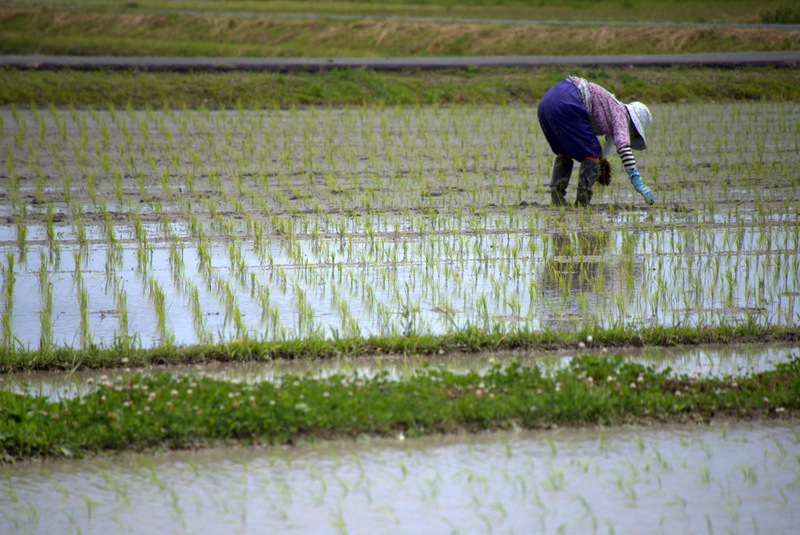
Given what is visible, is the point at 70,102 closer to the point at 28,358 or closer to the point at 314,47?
the point at 314,47

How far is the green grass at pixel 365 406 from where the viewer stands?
12.3ft

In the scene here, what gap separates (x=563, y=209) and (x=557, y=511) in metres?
5.69

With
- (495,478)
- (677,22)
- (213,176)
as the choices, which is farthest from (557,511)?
(677,22)

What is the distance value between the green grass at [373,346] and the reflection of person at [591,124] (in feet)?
10.2

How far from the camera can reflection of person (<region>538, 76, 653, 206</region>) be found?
7.97 meters

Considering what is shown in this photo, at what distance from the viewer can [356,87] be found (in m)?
17.4

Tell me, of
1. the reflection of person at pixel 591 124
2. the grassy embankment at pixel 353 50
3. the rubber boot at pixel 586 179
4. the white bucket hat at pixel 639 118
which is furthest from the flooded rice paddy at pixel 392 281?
the grassy embankment at pixel 353 50

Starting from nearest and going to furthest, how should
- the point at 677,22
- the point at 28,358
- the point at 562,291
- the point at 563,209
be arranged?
the point at 28,358 → the point at 562,291 → the point at 563,209 → the point at 677,22

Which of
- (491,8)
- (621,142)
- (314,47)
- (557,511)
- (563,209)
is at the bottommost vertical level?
(557,511)

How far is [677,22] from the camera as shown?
26062mm

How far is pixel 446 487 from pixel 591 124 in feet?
18.6

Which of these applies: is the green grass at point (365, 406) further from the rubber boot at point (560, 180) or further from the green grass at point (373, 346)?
the rubber boot at point (560, 180)

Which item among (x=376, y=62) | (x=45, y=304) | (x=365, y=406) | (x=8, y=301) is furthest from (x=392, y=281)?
(x=376, y=62)

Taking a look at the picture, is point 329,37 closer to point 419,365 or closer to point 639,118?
point 639,118
